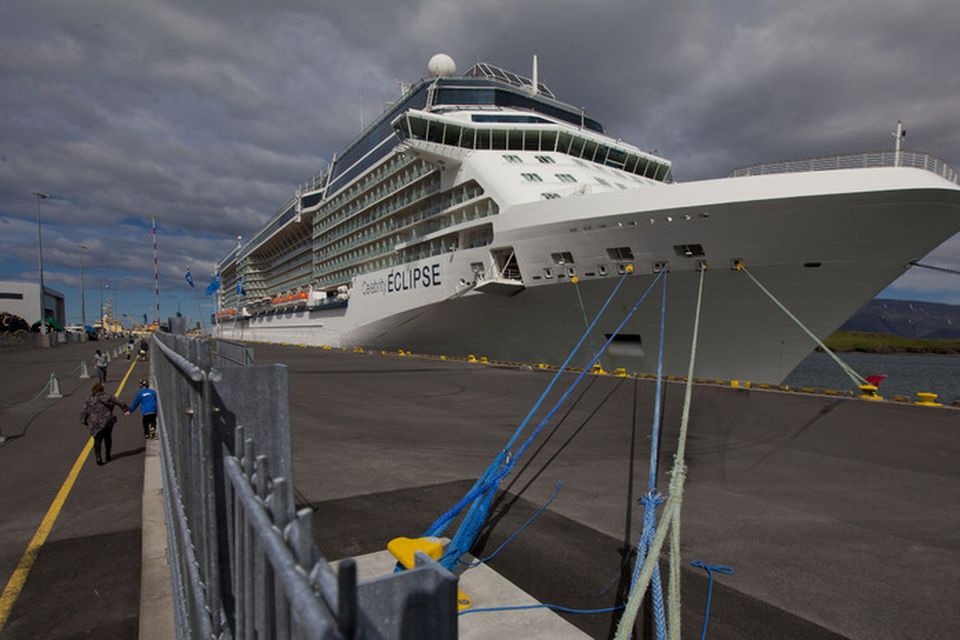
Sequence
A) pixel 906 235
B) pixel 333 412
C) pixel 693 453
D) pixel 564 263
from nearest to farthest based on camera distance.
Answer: pixel 693 453
pixel 333 412
pixel 906 235
pixel 564 263

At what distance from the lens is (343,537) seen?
4.53m

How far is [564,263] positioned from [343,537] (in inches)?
490

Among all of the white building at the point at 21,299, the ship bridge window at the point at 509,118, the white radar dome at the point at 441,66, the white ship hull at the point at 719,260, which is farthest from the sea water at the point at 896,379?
the white building at the point at 21,299

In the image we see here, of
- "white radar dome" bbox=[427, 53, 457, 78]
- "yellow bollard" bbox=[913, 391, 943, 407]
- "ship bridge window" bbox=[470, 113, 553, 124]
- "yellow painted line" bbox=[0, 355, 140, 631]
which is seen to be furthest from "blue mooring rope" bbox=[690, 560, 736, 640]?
"white radar dome" bbox=[427, 53, 457, 78]

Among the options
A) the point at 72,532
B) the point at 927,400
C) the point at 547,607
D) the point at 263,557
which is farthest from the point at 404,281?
the point at 263,557

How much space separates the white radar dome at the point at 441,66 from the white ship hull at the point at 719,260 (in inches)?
643

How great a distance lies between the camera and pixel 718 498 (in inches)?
218

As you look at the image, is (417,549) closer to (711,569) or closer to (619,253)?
(711,569)

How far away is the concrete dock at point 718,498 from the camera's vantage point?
3.54 metres

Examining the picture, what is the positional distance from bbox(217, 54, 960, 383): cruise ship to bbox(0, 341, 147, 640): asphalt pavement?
37.6 feet

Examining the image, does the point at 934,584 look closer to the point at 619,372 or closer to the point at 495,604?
the point at 495,604

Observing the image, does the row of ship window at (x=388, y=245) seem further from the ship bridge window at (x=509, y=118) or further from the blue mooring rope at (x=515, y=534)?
the blue mooring rope at (x=515, y=534)

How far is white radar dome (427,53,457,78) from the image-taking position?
3080 cm

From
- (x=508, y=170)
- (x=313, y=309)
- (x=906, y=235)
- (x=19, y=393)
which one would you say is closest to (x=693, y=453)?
(x=906, y=235)
